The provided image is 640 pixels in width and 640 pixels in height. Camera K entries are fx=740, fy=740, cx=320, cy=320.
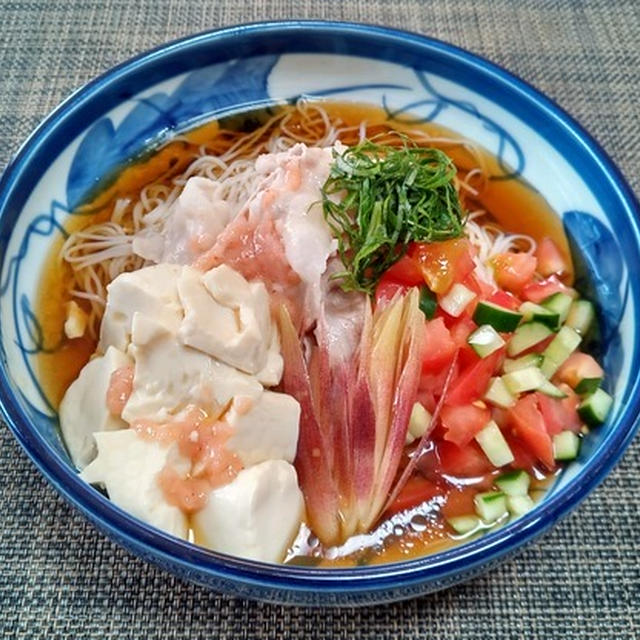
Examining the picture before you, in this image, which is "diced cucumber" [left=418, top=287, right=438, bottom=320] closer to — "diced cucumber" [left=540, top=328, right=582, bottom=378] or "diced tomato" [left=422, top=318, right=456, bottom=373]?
"diced tomato" [left=422, top=318, right=456, bottom=373]

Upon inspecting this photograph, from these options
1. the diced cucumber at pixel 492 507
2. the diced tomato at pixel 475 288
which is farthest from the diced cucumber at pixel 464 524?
the diced tomato at pixel 475 288

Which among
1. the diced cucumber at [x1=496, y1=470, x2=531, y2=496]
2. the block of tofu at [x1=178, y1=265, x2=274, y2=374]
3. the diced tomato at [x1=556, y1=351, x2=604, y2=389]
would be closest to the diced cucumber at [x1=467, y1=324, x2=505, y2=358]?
the diced tomato at [x1=556, y1=351, x2=604, y2=389]

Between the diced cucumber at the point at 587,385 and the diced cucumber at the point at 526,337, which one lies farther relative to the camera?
the diced cucumber at the point at 526,337

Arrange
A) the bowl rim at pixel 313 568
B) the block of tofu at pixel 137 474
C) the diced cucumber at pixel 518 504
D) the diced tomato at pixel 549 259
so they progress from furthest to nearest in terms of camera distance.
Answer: the diced tomato at pixel 549 259, the diced cucumber at pixel 518 504, the block of tofu at pixel 137 474, the bowl rim at pixel 313 568

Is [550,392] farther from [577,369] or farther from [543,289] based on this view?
[543,289]

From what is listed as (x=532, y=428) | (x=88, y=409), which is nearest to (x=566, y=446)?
(x=532, y=428)

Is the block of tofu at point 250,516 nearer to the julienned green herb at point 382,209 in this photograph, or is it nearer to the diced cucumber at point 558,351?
the julienned green herb at point 382,209
